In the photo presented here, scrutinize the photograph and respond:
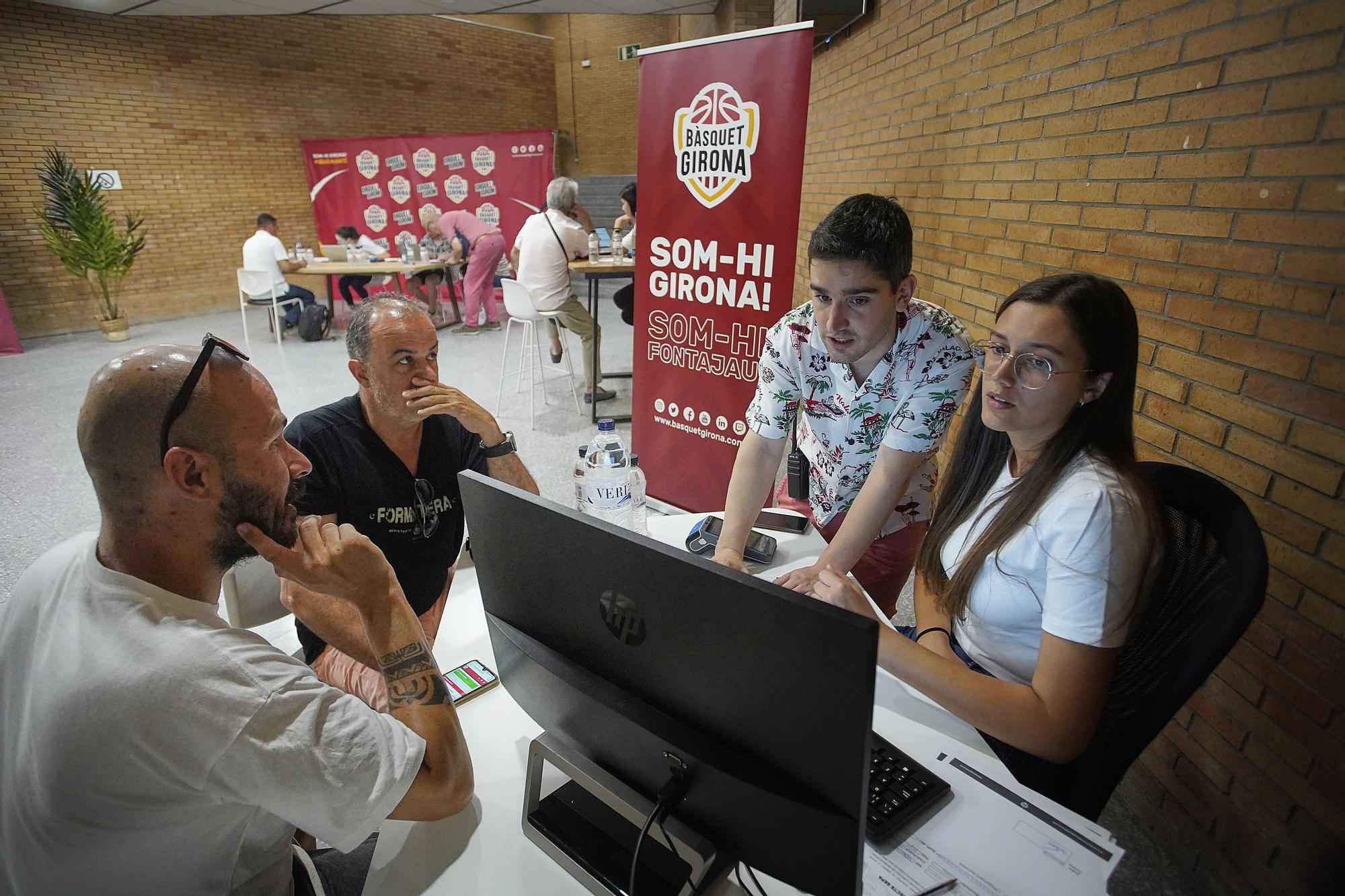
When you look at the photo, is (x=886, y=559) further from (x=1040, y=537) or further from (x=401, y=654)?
(x=401, y=654)

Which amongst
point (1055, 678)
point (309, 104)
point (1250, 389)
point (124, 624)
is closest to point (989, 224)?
point (1250, 389)

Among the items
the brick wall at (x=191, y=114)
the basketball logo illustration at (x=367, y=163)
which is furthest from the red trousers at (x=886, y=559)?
the brick wall at (x=191, y=114)

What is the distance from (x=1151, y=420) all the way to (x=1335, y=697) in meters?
0.78

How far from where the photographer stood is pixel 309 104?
900cm

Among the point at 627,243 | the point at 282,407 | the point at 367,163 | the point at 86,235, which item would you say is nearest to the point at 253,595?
the point at 282,407

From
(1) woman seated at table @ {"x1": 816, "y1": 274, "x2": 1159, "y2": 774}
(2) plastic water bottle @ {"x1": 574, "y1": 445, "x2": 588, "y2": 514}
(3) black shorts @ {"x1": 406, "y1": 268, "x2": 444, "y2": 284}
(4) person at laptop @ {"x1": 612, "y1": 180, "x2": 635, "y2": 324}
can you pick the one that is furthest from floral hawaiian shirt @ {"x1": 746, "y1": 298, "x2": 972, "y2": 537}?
(3) black shorts @ {"x1": 406, "y1": 268, "x2": 444, "y2": 284}

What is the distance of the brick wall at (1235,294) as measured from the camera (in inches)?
52.1

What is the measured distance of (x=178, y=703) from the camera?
739 mm

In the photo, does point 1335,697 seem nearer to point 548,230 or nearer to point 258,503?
point 258,503

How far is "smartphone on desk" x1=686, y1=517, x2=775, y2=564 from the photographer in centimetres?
152

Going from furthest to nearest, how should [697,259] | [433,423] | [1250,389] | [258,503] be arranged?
[697,259] → [433,423] → [1250,389] → [258,503]

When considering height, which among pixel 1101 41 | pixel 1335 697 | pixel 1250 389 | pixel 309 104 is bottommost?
pixel 1335 697

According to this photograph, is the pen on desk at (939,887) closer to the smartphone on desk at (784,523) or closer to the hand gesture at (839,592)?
the hand gesture at (839,592)

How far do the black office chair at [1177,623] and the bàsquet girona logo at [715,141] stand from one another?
2.11 metres
